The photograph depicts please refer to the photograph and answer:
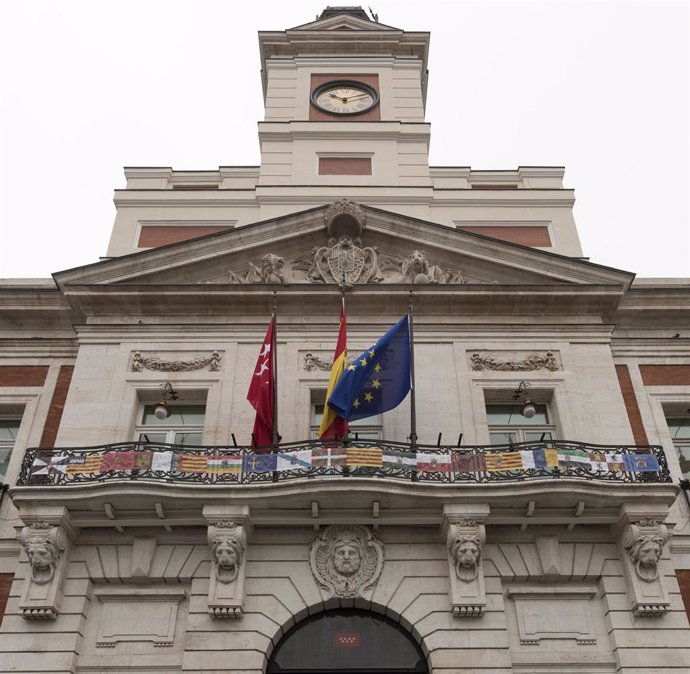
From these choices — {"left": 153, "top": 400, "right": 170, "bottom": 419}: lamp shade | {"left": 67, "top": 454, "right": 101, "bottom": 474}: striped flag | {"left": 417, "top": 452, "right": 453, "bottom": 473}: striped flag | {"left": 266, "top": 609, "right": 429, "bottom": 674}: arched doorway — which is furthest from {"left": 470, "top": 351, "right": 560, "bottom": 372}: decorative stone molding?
{"left": 67, "top": 454, "right": 101, "bottom": 474}: striped flag

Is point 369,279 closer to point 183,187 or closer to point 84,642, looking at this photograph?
point 183,187

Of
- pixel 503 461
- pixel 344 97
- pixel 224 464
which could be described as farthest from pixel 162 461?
pixel 344 97

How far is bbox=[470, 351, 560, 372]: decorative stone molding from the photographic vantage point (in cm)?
1669

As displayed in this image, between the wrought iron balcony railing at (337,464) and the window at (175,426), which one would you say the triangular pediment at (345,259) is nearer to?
the window at (175,426)

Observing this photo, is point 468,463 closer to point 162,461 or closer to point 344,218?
point 162,461

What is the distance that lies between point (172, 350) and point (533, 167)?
1072 cm

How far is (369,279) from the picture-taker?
17891 millimetres

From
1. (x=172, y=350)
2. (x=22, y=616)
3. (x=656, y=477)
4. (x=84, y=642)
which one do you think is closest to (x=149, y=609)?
(x=84, y=642)

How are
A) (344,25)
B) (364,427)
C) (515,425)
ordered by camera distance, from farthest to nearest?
(344,25), (515,425), (364,427)

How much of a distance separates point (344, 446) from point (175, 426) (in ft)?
13.2

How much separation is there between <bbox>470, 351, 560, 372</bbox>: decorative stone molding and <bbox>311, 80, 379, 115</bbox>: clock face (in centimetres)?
988

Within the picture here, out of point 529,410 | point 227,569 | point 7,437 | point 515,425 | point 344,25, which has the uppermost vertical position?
point 344,25

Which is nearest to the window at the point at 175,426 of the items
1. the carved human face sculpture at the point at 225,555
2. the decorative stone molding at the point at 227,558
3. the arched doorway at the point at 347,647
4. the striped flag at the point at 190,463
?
the striped flag at the point at 190,463

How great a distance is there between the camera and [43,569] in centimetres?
1352
